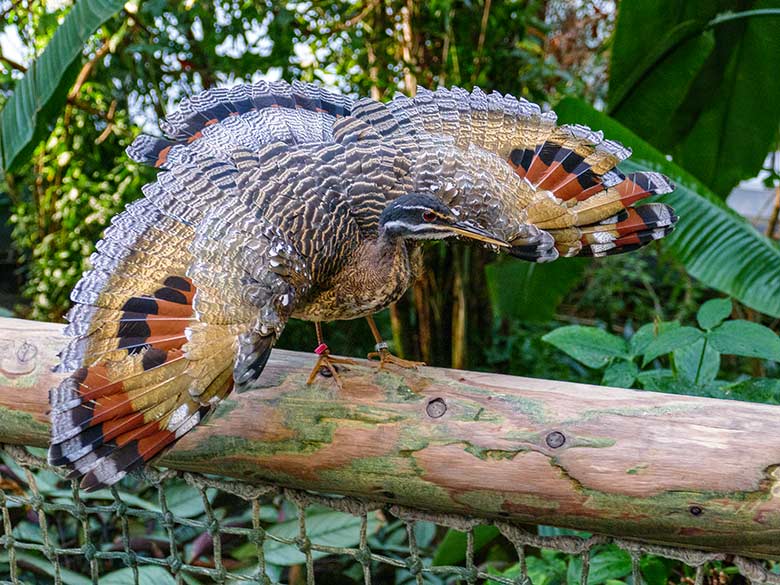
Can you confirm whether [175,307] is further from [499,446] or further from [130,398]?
[499,446]

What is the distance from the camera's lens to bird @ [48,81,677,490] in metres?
0.82

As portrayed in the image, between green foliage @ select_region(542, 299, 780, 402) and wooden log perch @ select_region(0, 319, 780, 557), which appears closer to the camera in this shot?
wooden log perch @ select_region(0, 319, 780, 557)

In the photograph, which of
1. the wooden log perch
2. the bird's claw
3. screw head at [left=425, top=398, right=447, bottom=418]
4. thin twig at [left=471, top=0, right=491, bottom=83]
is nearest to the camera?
the wooden log perch

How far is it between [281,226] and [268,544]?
946 mm

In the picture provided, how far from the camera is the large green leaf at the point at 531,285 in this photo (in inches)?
82.0

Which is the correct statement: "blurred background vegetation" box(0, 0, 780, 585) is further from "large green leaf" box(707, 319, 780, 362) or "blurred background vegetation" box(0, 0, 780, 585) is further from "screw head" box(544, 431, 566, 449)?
"screw head" box(544, 431, 566, 449)

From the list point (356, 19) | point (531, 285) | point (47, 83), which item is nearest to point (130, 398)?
point (47, 83)

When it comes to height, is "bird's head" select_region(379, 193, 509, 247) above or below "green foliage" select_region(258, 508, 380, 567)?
above

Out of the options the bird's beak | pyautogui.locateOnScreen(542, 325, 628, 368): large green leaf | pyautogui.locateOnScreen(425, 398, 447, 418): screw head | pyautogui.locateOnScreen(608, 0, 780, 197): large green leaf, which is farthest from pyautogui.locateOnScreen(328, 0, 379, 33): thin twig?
pyautogui.locateOnScreen(425, 398, 447, 418): screw head

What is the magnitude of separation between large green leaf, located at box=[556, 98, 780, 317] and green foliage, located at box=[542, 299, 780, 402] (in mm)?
225

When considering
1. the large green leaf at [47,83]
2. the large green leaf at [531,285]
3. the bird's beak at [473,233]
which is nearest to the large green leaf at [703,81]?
the large green leaf at [531,285]

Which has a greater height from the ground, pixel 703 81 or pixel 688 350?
pixel 703 81

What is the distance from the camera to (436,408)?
90 cm

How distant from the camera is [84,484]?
804 mm
